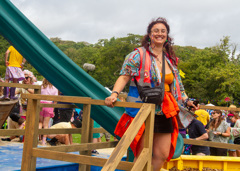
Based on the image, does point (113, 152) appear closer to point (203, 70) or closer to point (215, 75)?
point (215, 75)

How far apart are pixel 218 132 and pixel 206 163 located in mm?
1952

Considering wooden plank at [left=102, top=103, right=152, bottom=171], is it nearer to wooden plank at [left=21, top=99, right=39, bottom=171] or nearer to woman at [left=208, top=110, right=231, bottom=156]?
wooden plank at [left=21, top=99, right=39, bottom=171]

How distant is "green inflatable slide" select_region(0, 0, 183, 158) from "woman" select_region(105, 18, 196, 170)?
99 cm

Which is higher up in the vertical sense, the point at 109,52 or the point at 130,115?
the point at 109,52

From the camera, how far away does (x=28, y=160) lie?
9.50ft

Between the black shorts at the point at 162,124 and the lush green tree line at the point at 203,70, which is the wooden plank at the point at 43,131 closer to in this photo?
the black shorts at the point at 162,124

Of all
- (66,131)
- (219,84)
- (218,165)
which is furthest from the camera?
(219,84)

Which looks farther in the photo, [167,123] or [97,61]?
[97,61]

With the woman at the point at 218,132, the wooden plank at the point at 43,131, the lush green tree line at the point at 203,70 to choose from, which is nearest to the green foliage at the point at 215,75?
the lush green tree line at the point at 203,70

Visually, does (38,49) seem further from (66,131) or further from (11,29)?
(66,131)

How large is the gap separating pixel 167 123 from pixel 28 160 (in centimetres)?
121

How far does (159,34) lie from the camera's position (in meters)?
3.02

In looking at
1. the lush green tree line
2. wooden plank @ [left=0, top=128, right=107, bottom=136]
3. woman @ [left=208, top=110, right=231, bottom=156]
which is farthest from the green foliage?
wooden plank @ [left=0, top=128, right=107, bottom=136]

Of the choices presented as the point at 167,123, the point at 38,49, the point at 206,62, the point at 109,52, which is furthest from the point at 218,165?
the point at 109,52
